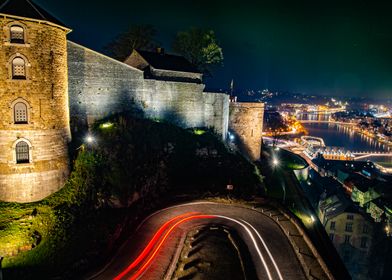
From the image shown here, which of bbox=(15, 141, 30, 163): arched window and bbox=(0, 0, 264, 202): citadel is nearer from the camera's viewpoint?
bbox=(0, 0, 264, 202): citadel

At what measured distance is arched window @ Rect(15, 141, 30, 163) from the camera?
1822 cm

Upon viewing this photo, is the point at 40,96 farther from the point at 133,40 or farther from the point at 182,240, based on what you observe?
the point at 133,40

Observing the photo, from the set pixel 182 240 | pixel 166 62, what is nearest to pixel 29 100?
pixel 182 240

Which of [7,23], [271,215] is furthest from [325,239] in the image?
[7,23]

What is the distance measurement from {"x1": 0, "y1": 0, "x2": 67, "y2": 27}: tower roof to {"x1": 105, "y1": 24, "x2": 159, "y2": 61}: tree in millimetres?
24332

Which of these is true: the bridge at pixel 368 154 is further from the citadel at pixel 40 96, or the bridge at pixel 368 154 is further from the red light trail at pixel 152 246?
the citadel at pixel 40 96

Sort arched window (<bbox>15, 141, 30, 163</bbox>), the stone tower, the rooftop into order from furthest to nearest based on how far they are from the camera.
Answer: the rooftop < arched window (<bbox>15, 141, 30, 163</bbox>) < the stone tower

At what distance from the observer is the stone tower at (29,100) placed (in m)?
17.2

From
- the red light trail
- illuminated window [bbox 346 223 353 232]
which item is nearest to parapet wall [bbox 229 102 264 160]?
illuminated window [bbox 346 223 353 232]

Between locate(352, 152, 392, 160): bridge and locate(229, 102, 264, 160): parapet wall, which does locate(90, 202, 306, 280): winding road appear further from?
locate(352, 152, 392, 160): bridge

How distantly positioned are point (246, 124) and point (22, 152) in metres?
31.0

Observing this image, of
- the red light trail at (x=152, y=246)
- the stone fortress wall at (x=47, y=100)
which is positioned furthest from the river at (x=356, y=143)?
the stone fortress wall at (x=47, y=100)

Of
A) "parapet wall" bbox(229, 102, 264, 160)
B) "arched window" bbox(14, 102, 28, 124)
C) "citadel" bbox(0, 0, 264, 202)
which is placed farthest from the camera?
"parapet wall" bbox(229, 102, 264, 160)

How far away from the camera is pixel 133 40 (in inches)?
1656
